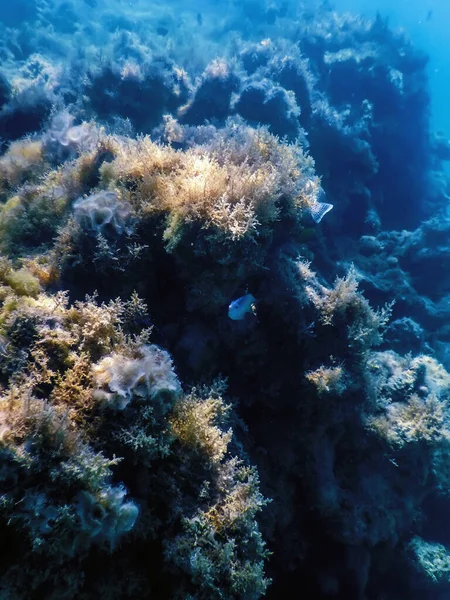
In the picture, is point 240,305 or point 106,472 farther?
point 240,305

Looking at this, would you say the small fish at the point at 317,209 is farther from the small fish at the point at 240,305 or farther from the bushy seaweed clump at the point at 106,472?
the bushy seaweed clump at the point at 106,472

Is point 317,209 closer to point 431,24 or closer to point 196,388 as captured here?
point 196,388

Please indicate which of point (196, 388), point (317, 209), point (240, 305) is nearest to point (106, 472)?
point (196, 388)

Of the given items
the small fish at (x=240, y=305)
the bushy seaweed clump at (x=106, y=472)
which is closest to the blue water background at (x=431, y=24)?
the small fish at (x=240, y=305)

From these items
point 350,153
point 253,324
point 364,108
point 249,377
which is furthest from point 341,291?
point 364,108

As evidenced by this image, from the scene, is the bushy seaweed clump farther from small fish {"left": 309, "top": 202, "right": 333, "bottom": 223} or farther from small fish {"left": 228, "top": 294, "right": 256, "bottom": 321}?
small fish {"left": 309, "top": 202, "right": 333, "bottom": 223}

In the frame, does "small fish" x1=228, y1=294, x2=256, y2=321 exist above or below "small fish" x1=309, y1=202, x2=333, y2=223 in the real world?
below

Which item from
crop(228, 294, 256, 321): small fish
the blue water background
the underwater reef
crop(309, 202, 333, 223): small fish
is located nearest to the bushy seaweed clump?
the underwater reef

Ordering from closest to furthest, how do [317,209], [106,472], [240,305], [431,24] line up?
[106,472] → [240,305] → [317,209] → [431,24]

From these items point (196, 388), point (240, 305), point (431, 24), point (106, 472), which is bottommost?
point (106, 472)

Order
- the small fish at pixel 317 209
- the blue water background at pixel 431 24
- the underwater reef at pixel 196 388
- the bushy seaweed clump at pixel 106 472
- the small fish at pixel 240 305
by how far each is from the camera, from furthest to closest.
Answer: the blue water background at pixel 431 24, the small fish at pixel 317 209, the small fish at pixel 240 305, the underwater reef at pixel 196 388, the bushy seaweed clump at pixel 106 472
